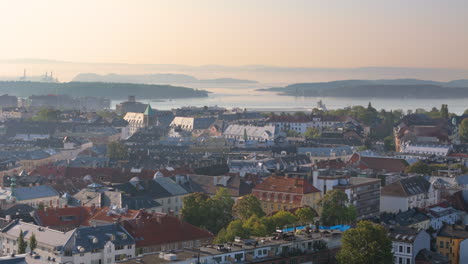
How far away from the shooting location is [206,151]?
7062 centimetres

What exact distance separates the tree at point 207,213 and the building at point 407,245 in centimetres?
826

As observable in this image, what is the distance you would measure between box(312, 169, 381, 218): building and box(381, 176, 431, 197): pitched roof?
2.13 ft

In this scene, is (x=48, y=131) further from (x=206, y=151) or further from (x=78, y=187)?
(x=78, y=187)

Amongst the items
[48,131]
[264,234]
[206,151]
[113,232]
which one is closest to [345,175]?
[264,234]

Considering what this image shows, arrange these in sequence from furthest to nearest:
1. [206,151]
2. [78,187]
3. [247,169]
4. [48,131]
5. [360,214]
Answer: [48,131], [206,151], [247,169], [78,187], [360,214]

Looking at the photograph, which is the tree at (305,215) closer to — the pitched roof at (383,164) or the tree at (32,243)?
the tree at (32,243)

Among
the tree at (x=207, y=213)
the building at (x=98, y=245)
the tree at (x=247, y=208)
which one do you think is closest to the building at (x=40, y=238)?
the building at (x=98, y=245)

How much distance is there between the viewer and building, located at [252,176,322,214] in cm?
4019

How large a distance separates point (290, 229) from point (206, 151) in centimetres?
3775

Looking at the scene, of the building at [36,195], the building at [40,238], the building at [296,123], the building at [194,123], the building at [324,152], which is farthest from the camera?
the building at [296,123]

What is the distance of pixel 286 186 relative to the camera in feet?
135

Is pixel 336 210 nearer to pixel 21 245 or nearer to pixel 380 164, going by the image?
pixel 21 245

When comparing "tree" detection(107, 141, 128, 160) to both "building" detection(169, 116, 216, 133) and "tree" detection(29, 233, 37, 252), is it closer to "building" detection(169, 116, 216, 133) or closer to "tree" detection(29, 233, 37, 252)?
"tree" detection(29, 233, 37, 252)

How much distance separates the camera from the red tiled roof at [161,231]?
30.4 metres
